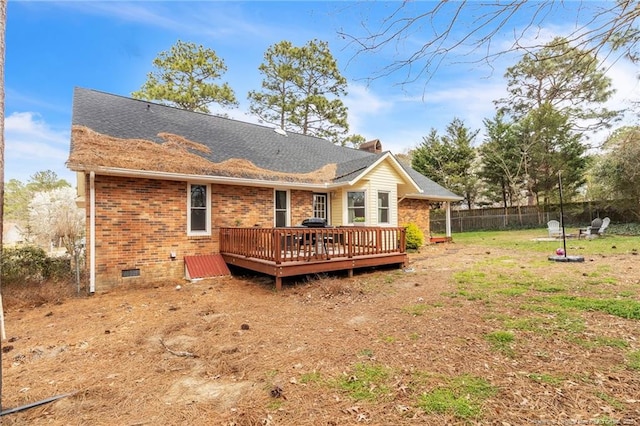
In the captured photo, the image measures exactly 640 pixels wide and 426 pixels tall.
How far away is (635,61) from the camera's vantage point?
3.36 m

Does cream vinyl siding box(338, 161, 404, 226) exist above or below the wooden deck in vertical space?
above

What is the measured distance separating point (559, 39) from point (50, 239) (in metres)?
21.6

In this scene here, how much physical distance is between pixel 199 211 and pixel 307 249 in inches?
145

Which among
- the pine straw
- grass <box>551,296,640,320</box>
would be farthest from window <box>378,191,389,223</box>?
grass <box>551,296,640,320</box>

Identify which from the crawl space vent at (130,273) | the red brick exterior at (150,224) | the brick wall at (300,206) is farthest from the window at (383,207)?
the crawl space vent at (130,273)

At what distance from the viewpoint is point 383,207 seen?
11773mm

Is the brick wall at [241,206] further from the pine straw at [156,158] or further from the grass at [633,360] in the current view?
the grass at [633,360]

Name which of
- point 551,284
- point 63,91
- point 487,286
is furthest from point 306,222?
point 63,91

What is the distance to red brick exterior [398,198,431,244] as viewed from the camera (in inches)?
565

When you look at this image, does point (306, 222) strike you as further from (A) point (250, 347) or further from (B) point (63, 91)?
(B) point (63, 91)

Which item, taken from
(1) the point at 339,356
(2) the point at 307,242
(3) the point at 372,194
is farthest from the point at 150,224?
(3) the point at 372,194

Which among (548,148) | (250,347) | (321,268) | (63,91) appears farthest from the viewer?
(548,148)

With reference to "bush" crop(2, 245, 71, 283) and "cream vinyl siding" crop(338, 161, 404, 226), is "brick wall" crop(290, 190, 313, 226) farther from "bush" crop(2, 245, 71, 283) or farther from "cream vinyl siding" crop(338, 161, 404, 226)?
"bush" crop(2, 245, 71, 283)

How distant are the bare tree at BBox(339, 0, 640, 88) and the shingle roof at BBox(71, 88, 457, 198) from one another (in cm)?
766
